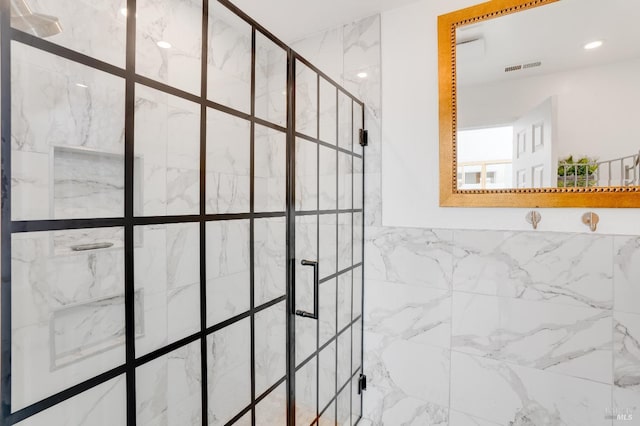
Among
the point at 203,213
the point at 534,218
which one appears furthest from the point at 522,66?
the point at 203,213

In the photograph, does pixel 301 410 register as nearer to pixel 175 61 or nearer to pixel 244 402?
pixel 244 402

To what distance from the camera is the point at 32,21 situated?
52 cm

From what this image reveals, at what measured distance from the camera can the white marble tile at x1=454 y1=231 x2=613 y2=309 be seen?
128 cm

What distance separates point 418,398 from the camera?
164 centimetres

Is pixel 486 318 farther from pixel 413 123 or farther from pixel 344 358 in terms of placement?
pixel 413 123

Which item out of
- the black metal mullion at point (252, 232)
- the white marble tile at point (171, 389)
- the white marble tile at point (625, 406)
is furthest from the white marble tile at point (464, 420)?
the white marble tile at point (171, 389)

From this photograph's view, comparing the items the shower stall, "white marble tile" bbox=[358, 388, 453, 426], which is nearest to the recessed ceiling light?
the shower stall

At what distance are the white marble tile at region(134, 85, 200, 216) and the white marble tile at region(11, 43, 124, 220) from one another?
0.04m

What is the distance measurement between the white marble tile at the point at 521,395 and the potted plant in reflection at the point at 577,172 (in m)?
0.85

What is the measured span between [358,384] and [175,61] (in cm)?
178

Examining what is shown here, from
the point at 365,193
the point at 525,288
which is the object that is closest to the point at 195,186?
the point at 365,193

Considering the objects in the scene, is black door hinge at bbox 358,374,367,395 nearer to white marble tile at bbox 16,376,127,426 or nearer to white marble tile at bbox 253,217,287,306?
white marble tile at bbox 253,217,287,306

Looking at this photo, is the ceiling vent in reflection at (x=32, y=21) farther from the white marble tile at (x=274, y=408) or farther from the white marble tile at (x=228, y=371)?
the white marble tile at (x=274, y=408)

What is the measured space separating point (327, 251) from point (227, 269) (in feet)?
2.05
